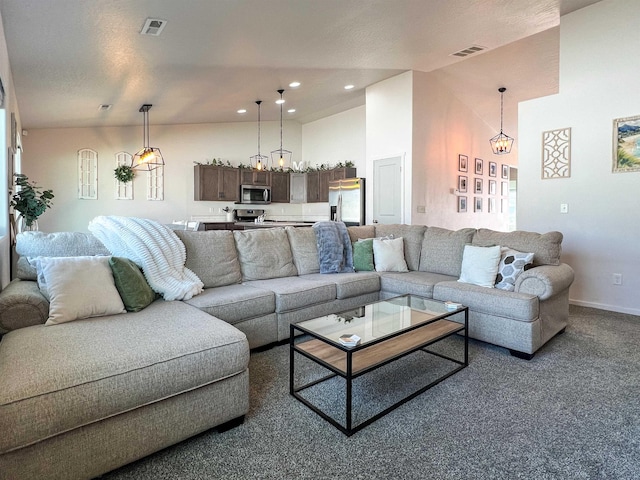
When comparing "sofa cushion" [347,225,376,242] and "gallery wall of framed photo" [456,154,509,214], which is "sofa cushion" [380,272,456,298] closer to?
"sofa cushion" [347,225,376,242]

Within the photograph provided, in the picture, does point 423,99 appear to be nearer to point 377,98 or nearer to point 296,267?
point 377,98

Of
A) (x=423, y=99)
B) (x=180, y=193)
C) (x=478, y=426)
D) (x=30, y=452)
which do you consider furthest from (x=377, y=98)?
(x=30, y=452)

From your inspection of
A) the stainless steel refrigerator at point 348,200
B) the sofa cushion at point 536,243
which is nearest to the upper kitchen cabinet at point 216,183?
the stainless steel refrigerator at point 348,200

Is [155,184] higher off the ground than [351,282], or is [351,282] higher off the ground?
[155,184]

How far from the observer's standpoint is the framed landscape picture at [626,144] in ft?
12.7

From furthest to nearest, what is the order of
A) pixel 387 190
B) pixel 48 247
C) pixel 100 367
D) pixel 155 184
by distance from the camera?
pixel 155 184 → pixel 387 190 → pixel 48 247 → pixel 100 367

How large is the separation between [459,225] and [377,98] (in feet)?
9.42

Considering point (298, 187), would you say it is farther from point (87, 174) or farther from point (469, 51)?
point (469, 51)

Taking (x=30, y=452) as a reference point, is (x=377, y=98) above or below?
above

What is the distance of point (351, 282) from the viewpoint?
3.40 meters

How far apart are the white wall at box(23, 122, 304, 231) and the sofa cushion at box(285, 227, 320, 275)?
4939 millimetres

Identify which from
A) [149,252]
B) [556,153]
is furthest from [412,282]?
[556,153]

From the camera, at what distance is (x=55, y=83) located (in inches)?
172

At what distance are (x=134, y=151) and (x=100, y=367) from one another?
7102 mm
